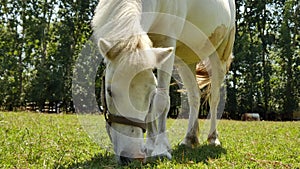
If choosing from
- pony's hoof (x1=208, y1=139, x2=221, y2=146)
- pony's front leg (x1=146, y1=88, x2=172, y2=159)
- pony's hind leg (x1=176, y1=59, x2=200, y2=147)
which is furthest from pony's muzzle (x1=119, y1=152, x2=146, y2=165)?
pony's hoof (x1=208, y1=139, x2=221, y2=146)

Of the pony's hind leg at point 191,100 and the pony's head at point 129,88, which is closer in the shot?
the pony's head at point 129,88

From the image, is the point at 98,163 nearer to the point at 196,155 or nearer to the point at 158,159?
the point at 158,159

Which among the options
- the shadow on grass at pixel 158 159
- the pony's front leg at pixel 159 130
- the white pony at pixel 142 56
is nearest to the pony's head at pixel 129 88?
the white pony at pixel 142 56

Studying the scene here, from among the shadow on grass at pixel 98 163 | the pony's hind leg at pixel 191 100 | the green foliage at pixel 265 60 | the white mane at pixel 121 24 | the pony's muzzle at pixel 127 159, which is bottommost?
the shadow on grass at pixel 98 163

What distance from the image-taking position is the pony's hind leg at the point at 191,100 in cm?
531

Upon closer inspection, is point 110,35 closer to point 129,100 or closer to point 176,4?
point 129,100

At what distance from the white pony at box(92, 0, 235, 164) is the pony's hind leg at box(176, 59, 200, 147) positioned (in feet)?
0.10

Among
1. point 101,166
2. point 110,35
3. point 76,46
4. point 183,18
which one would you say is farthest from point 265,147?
point 76,46

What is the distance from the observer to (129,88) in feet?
9.18

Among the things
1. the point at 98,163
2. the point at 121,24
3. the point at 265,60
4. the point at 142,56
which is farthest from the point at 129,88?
the point at 265,60

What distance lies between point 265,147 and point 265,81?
25953 millimetres

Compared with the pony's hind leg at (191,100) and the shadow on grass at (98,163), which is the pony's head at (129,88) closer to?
the shadow on grass at (98,163)

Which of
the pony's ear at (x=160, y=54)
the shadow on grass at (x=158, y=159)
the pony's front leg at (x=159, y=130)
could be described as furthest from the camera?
the pony's front leg at (x=159, y=130)

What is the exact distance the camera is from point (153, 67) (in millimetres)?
2881
